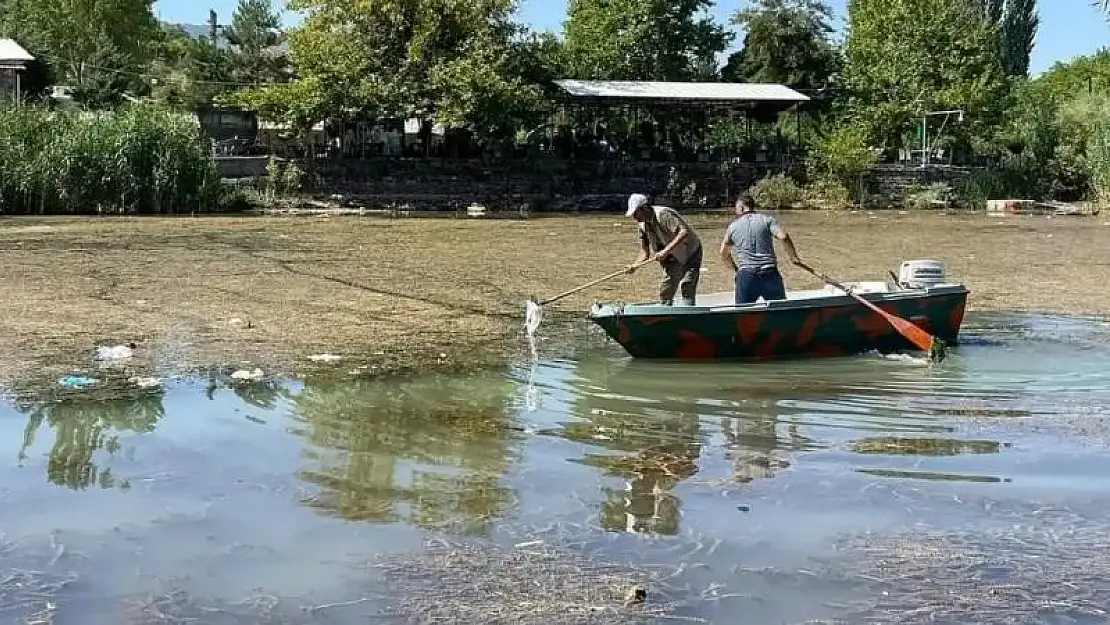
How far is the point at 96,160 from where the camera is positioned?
97.8ft

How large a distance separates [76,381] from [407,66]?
94.6 ft

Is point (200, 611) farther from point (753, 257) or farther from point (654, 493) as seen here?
point (753, 257)

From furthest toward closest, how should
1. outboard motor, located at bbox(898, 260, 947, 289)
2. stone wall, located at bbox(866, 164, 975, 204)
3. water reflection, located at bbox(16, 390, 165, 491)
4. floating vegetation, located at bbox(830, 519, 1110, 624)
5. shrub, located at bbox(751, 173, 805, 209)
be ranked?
stone wall, located at bbox(866, 164, 975, 204)
shrub, located at bbox(751, 173, 805, 209)
outboard motor, located at bbox(898, 260, 947, 289)
water reflection, located at bbox(16, 390, 165, 491)
floating vegetation, located at bbox(830, 519, 1110, 624)

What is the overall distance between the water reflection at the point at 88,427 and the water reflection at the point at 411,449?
38.9 inches

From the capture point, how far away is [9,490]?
6.27 metres

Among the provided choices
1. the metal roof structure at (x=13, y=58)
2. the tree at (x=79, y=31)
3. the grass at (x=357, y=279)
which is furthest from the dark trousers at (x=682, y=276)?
the tree at (x=79, y=31)

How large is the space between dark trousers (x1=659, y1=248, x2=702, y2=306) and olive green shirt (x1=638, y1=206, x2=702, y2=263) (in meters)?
0.05

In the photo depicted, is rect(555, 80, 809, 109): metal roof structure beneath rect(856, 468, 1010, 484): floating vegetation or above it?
above

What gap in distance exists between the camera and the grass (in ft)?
35.4

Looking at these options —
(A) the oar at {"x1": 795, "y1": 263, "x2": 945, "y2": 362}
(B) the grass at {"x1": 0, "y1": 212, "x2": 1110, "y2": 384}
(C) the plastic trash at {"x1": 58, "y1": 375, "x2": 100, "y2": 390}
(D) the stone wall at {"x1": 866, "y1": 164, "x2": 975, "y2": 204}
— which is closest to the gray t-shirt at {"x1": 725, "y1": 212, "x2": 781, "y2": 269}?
(A) the oar at {"x1": 795, "y1": 263, "x2": 945, "y2": 362}

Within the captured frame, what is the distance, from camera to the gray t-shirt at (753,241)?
34.3ft

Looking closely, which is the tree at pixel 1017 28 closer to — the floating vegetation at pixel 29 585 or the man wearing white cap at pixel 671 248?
the man wearing white cap at pixel 671 248

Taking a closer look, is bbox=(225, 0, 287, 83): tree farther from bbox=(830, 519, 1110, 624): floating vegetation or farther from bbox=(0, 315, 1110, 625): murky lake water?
bbox=(830, 519, 1110, 624): floating vegetation

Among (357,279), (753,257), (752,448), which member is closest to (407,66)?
(357,279)
